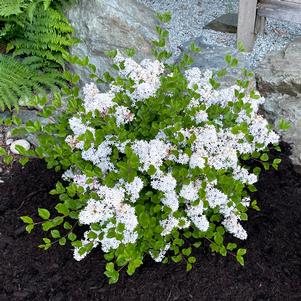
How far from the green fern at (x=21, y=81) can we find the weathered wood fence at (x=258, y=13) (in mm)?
1417

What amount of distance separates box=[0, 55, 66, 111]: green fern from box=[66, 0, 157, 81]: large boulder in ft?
0.67

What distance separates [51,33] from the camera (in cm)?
332

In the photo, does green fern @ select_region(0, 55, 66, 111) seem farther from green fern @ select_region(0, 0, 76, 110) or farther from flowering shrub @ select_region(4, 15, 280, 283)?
flowering shrub @ select_region(4, 15, 280, 283)

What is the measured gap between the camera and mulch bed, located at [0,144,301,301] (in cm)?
227

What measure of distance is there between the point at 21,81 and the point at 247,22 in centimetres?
172

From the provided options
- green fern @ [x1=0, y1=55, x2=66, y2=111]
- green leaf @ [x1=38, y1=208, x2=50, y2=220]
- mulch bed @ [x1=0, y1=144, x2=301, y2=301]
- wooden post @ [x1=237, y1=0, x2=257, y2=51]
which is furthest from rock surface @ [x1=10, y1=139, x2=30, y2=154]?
wooden post @ [x1=237, y1=0, x2=257, y2=51]

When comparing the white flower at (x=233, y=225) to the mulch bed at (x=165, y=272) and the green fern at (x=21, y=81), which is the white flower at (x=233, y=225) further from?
the green fern at (x=21, y=81)

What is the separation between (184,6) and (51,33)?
1487 millimetres

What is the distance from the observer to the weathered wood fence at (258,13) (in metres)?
3.55

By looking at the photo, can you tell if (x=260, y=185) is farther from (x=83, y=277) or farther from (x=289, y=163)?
(x=83, y=277)

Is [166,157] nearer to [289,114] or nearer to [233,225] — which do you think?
[233,225]

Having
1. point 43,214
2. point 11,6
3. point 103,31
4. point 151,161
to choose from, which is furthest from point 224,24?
point 43,214

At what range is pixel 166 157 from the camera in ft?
6.64

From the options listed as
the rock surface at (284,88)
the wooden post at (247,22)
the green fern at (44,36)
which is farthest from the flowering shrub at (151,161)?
the wooden post at (247,22)
